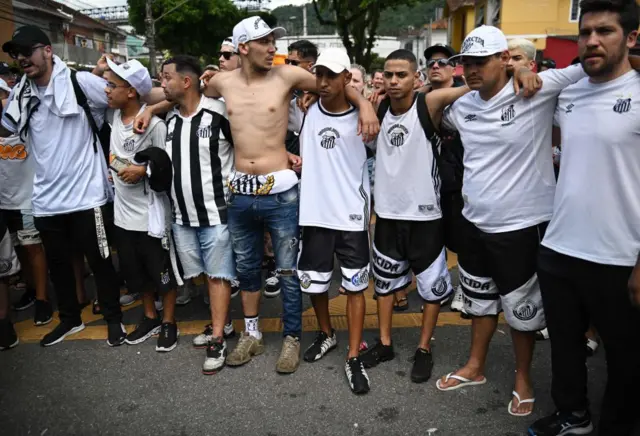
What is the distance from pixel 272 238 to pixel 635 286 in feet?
7.29

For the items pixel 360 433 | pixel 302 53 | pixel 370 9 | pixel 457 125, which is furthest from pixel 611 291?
pixel 370 9

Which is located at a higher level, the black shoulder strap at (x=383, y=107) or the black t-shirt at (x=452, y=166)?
the black shoulder strap at (x=383, y=107)

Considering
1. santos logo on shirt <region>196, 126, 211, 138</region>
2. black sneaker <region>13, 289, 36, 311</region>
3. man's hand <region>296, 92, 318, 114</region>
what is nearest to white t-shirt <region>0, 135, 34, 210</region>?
black sneaker <region>13, 289, 36, 311</region>

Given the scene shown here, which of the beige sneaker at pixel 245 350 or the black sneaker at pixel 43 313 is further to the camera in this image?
the black sneaker at pixel 43 313

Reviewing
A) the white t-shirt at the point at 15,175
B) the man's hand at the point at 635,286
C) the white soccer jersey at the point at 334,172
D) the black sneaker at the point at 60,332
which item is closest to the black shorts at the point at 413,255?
the white soccer jersey at the point at 334,172

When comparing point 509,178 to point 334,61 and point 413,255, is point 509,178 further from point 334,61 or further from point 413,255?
point 334,61

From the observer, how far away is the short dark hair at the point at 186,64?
363 centimetres

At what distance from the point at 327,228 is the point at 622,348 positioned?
1.79 metres

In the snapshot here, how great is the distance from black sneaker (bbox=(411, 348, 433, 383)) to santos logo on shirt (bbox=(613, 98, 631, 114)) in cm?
192

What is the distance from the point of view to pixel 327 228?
11.3 feet

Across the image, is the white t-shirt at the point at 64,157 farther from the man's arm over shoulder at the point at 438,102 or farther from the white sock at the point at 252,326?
the man's arm over shoulder at the point at 438,102

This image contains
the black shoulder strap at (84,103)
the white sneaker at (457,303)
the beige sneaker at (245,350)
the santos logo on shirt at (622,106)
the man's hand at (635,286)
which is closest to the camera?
the man's hand at (635,286)

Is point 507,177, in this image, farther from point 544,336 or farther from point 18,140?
point 18,140

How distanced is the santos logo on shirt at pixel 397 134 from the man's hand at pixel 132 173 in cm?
176
